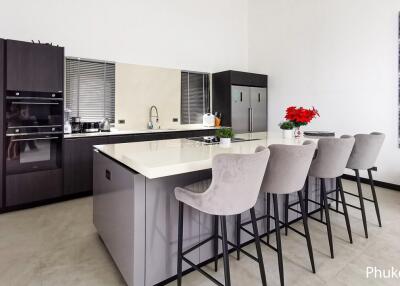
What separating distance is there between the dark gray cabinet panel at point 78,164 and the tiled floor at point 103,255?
0.57 meters

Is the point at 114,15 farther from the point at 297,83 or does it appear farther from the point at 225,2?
the point at 297,83

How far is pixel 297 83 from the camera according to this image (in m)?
5.51

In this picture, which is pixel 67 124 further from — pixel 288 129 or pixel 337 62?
pixel 337 62

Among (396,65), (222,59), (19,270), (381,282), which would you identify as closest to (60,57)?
(19,270)

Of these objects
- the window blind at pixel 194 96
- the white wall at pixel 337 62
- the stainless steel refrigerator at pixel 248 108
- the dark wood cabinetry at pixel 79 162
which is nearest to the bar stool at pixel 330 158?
the white wall at pixel 337 62

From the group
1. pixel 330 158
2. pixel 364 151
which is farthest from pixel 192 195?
pixel 364 151

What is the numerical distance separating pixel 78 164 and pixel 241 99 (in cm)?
360

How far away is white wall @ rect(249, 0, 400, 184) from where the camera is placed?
13.9 feet

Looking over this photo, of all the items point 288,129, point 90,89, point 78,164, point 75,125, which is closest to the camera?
point 288,129

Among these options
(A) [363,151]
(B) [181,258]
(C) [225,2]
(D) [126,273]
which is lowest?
(D) [126,273]

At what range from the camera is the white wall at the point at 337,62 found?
4.23 m

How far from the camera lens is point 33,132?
332 cm

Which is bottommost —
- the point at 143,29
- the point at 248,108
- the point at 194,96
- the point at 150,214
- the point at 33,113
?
the point at 150,214

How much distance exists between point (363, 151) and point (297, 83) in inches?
125
